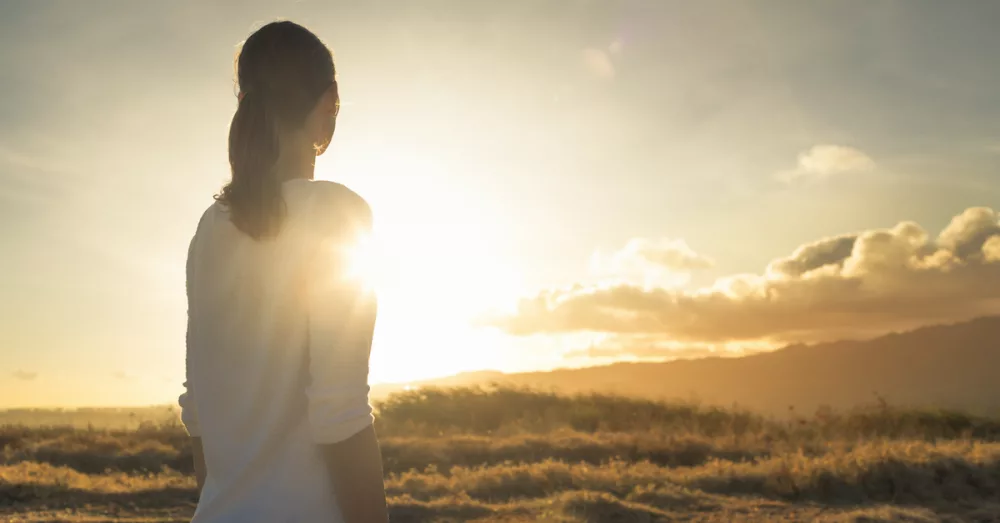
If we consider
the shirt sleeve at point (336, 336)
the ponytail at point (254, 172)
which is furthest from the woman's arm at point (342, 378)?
the ponytail at point (254, 172)

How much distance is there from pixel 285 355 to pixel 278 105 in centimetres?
50

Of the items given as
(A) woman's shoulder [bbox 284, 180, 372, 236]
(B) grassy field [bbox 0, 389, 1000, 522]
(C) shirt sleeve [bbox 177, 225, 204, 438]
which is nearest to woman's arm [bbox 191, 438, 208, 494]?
(C) shirt sleeve [bbox 177, 225, 204, 438]

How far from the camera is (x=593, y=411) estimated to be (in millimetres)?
18469

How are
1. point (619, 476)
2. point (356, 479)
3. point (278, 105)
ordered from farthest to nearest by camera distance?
1. point (619, 476)
2. point (278, 105)
3. point (356, 479)

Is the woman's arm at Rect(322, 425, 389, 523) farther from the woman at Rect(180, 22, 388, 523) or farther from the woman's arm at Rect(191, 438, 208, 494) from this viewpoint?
the woman's arm at Rect(191, 438, 208, 494)

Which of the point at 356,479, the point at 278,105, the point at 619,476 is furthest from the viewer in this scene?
the point at 619,476

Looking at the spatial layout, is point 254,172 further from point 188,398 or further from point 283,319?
point 188,398

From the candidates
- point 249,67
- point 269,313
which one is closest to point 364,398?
point 269,313

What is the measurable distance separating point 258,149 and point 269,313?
32 centimetres

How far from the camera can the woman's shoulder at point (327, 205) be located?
151 cm

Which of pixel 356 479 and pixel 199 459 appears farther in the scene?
pixel 199 459

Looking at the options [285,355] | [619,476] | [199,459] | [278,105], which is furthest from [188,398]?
[619,476]

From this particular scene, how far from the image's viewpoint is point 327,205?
1516 mm

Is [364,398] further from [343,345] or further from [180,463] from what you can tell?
[180,463]
